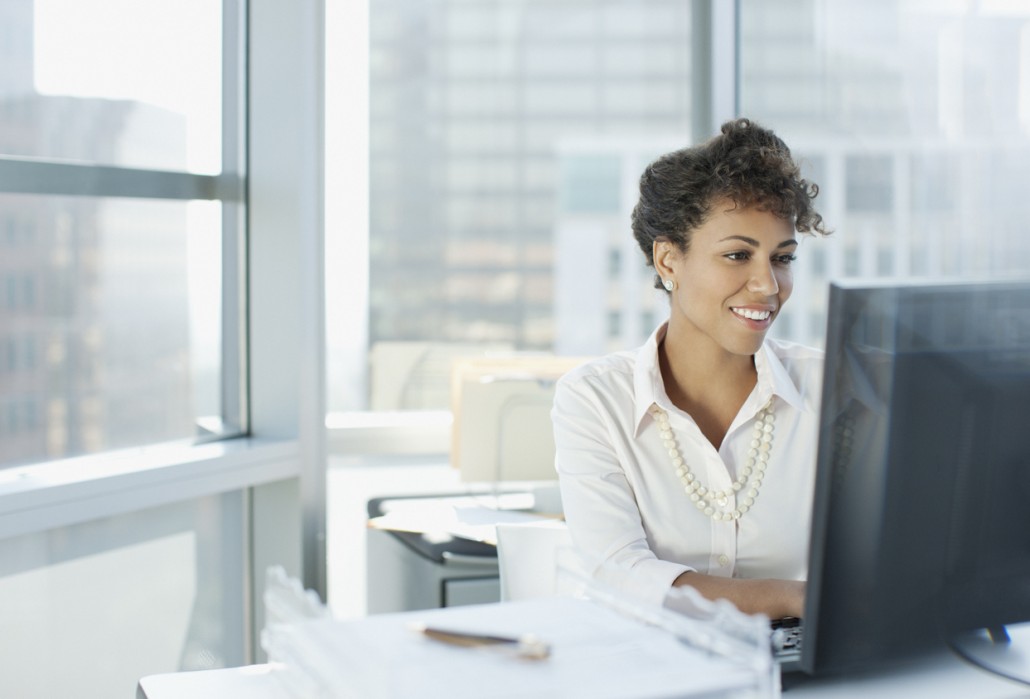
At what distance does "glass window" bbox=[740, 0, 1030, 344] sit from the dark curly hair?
0.74 m

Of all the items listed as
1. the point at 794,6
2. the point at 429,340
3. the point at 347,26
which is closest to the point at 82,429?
the point at 429,340

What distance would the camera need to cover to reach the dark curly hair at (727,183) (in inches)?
73.6

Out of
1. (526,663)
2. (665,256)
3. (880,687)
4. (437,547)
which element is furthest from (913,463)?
(437,547)

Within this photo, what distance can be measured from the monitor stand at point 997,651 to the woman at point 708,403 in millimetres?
407

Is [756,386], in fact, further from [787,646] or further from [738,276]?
[787,646]

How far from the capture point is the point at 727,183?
1.87 meters

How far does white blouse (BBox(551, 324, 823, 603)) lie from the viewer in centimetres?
170

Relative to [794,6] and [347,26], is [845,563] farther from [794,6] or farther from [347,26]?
[347,26]

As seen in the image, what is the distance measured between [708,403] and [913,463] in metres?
0.85

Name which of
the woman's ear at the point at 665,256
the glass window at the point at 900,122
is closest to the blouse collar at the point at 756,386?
the woman's ear at the point at 665,256

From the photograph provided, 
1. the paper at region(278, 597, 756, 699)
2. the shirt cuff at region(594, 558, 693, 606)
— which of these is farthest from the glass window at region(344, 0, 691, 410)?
the paper at region(278, 597, 756, 699)

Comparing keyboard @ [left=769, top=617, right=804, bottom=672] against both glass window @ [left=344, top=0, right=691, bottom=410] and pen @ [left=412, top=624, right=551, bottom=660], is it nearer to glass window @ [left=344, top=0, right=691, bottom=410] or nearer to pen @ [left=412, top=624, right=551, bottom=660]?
pen @ [left=412, top=624, right=551, bottom=660]

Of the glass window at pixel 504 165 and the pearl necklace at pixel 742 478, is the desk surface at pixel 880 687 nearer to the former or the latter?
the pearl necklace at pixel 742 478

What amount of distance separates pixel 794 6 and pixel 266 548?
207 cm
